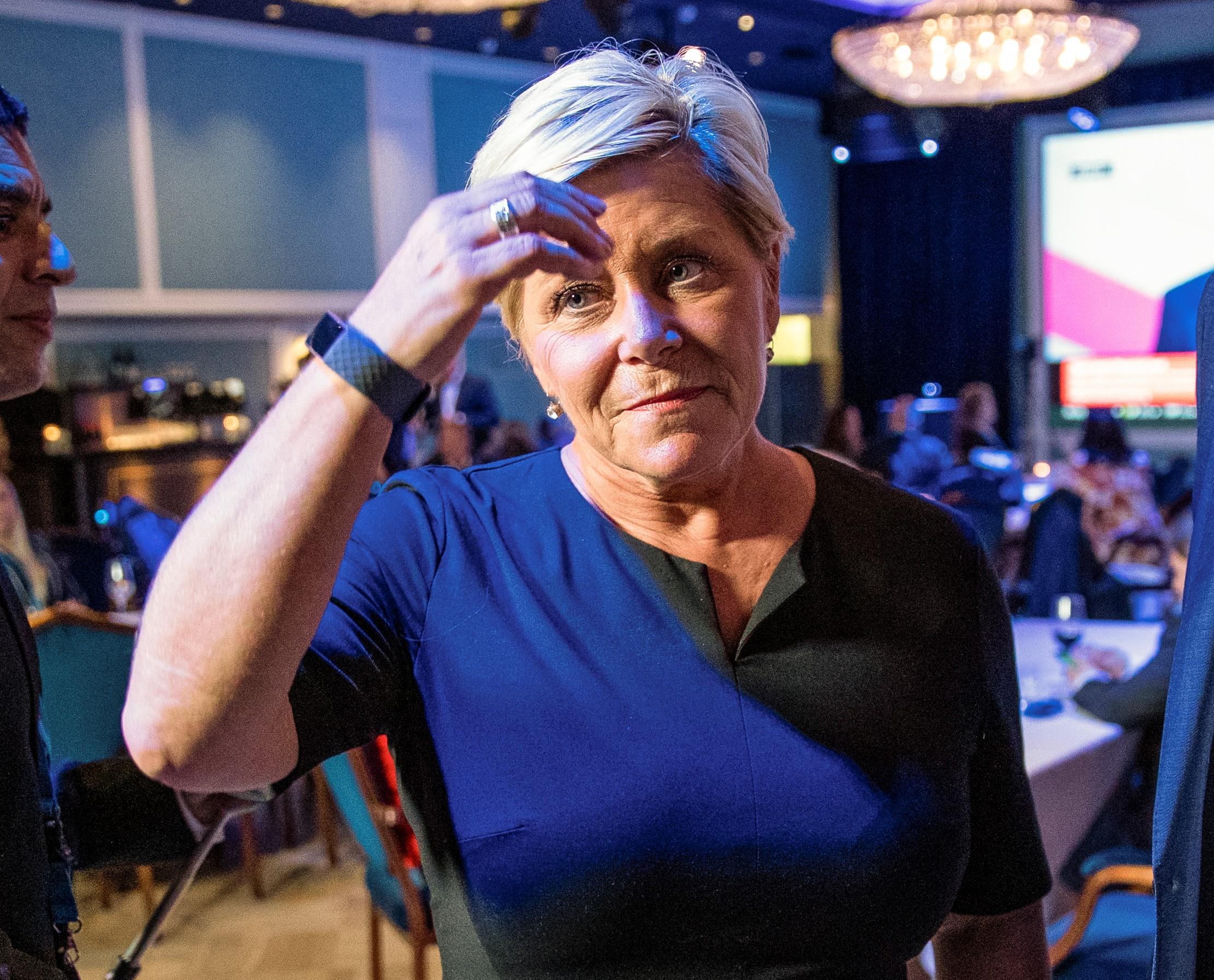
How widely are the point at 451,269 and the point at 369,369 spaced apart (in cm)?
8

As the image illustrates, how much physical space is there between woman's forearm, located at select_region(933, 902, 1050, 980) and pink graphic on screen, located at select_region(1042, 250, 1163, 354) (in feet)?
30.2

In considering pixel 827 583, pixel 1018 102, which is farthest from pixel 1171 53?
pixel 827 583

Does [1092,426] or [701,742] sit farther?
[1092,426]

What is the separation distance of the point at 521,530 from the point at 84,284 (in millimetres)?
6594

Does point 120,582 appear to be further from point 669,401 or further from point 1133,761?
point 669,401

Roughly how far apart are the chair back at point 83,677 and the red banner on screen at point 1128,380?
8.04m

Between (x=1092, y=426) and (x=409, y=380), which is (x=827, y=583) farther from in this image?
(x=1092, y=426)

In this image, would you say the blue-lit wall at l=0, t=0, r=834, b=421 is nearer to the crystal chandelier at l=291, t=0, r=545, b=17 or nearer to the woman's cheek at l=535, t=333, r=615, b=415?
the crystal chandelier at l=291, t=0, r=545, b=17

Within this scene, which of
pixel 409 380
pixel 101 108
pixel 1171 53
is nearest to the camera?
pixel 409 380

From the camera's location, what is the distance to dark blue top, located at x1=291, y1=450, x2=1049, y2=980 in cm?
88

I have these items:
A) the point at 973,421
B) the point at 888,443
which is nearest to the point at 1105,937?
the point at 888,443

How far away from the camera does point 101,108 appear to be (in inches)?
260

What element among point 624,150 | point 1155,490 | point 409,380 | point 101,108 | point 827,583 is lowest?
point 1155,490

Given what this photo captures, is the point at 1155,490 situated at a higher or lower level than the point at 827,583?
lower
